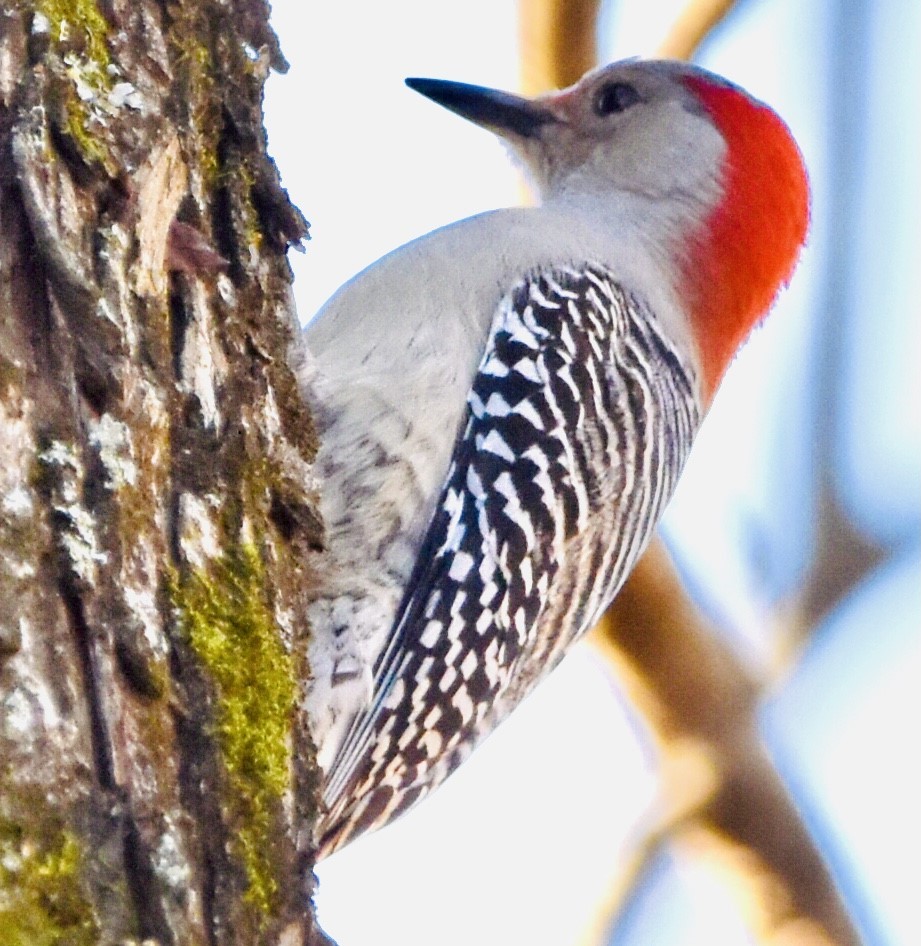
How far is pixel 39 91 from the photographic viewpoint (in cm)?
196

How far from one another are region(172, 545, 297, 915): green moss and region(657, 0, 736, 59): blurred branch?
250 cm

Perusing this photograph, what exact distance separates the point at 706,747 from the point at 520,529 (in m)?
0.97

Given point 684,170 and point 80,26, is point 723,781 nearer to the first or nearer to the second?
point 684,170

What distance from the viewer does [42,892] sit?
4.65 ft

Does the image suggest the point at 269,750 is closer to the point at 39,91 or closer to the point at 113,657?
the point at 113,657

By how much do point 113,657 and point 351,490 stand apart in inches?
51.5

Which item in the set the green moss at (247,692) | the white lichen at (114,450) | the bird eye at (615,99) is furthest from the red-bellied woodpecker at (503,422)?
the white lichen at (114,450)

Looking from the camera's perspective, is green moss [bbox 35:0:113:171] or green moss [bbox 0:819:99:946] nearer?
green moss [bbox 0:819:99:946]

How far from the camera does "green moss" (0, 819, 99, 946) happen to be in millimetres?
1374

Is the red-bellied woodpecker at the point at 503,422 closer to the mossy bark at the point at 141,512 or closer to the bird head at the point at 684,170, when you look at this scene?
the bird head at the point at 684,170

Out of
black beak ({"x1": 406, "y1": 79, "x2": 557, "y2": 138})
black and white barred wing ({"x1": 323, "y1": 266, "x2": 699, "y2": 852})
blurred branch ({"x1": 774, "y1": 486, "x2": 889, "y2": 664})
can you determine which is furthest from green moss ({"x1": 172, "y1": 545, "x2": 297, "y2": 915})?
black beak ({"x1": 406, "y1": 79, "x2": 557, "y2": 138})

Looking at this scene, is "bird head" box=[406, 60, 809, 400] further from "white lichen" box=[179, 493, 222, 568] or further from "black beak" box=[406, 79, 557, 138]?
"white lichen" box=[179, 493, 222, 568]

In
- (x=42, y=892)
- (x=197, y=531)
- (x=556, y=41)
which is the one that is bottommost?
(x=42, y=892)

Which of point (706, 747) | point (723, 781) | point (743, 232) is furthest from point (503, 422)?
point (743, 232)
